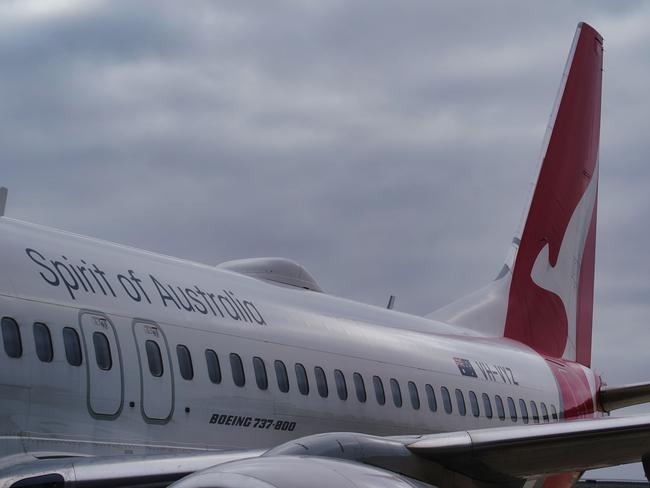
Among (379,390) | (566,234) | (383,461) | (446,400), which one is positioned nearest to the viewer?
(383,461)

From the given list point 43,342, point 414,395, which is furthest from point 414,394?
point 43,342

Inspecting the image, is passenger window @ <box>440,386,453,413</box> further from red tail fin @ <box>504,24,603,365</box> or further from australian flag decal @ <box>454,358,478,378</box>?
red tail fin @ <box>504,24,603,365</box>

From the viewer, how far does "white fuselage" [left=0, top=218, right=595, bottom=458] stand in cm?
764

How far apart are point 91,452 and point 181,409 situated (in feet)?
3.56

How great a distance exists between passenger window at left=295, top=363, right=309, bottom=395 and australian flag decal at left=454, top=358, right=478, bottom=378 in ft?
11.3

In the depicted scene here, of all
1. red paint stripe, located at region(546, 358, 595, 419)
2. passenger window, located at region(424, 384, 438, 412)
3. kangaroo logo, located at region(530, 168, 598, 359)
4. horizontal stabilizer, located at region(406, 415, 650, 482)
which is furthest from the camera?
kangaroo logo, located at region(530, 168, 598, 359)

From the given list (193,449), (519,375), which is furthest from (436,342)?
(193,449)

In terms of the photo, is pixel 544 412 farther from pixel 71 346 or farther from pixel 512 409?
pixel 71 346

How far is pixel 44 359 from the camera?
7.63 meters

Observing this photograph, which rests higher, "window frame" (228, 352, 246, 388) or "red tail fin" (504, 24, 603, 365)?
"red tail fin" (504, 24, 603, 365)

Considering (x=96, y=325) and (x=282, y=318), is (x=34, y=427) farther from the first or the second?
(x=282, y=318)

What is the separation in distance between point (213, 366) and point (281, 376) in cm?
101

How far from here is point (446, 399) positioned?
12.9 meters

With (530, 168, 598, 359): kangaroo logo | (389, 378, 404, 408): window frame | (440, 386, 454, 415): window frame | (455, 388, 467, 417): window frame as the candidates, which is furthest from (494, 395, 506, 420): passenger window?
(530, 168, 598, 359): kangaroo logo
